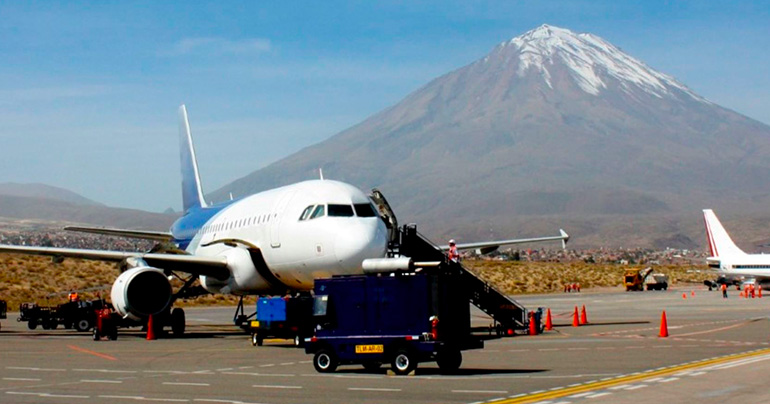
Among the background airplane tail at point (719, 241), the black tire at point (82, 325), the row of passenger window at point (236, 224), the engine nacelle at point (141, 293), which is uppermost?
the background airplane tail at point (719, 241)

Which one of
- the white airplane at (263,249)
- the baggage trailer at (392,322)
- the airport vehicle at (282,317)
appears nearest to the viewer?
the baggage trailer at (392,322)

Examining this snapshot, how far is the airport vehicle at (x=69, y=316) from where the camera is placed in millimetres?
46441

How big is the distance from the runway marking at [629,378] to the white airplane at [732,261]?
2769 inches

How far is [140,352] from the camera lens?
32.4m

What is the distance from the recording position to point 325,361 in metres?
25.3

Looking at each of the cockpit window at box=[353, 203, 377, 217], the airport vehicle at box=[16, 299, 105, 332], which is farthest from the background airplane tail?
the cockpit window at box=[353, 203, 377, 217]

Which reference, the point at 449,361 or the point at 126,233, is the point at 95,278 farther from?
the point at 449,361

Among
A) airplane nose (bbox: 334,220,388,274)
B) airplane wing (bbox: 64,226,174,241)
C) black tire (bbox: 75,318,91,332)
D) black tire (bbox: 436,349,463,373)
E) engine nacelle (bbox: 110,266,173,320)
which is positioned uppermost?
airplane wing (bbox: 64,226,174,241)

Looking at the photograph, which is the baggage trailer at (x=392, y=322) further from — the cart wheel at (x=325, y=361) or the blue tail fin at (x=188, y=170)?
the blue tail fin at (x=188, y=170)

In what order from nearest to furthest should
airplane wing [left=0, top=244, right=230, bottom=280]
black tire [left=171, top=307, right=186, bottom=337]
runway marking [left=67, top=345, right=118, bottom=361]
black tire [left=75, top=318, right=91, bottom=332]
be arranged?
runway marking [left=67, top=345, right=118, bottom=361] < airplane wing [left=0, top=244, right=230, bottom=280] < black tire [left=171, top=307, right=186, bottom=337] < black tire [left=75, top=318, right=91, bottom=332]

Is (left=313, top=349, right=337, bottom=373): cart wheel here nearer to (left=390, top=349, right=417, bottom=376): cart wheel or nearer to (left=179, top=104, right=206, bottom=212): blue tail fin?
(left=390, top=349, right=417, bottom=376): cart wheel

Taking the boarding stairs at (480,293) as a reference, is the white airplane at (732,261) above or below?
above

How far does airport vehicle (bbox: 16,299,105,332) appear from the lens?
152 ft

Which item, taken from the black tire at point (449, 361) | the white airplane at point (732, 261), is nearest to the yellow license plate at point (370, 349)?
the black tire at point (449, 361)
